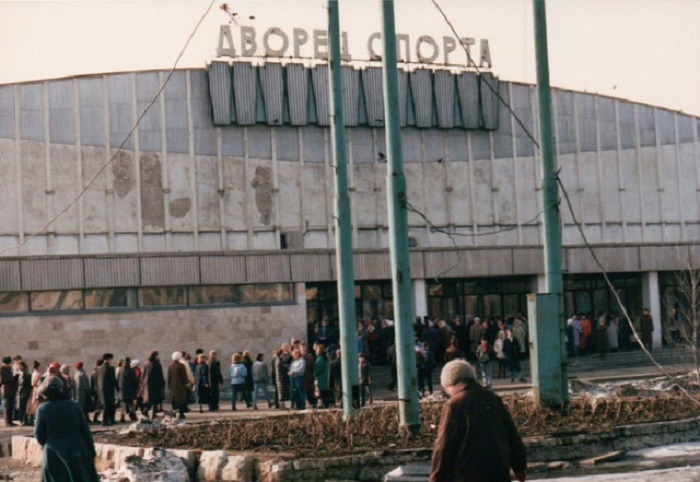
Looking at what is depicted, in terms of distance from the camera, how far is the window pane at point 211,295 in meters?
44.8

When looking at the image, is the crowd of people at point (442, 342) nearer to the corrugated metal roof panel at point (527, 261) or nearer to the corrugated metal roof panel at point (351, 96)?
the corrugated metal roof panel at point (527, 261)

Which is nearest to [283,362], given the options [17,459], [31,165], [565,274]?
[17,459]

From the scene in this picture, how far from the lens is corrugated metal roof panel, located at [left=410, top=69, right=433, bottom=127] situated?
50406 millimetres

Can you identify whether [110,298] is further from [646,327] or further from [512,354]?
[646,327]

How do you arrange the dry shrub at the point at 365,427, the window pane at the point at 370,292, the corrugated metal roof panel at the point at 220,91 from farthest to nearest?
the window pane at the point at 370,292, the corrugated metal roof panel at the point at 220,91, the dry shrub at the point at 365,427

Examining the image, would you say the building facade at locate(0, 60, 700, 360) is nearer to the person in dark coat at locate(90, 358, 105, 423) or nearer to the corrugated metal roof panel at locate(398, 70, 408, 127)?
the corrugated metal roof panel at locate(398, 70, 408, 127)

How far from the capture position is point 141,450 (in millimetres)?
18562

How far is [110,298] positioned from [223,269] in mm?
3829

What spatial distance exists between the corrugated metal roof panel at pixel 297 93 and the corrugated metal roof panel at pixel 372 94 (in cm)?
221

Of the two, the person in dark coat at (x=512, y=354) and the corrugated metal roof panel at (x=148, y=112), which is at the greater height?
the corrugated metal roof panel at (x=148, y=112)

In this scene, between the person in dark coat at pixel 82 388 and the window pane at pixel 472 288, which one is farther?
the window pane at pixel 472 288

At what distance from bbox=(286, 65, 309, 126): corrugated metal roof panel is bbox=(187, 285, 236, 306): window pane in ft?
21.8

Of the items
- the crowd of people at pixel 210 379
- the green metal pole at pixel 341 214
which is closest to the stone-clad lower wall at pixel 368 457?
the green metal pole at pixel 341 214

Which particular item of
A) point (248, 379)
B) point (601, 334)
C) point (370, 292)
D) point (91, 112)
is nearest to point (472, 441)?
point (248, 379)
